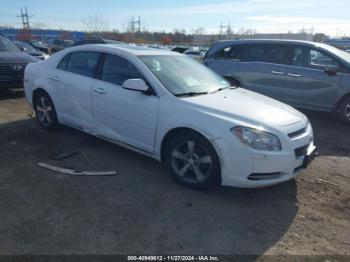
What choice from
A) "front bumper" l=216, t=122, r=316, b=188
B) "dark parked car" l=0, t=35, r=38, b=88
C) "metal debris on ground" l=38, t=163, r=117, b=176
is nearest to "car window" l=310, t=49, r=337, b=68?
"front bumper" l=216, t=122, r=316, b=188

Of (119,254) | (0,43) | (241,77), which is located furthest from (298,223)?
(0,43)

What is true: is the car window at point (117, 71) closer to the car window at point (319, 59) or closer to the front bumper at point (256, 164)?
the front bumper at point (256, 164)

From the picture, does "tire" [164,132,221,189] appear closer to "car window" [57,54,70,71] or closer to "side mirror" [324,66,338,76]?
"car window" [57,54,70,71]

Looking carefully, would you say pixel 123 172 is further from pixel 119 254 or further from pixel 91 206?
pixel 119 254

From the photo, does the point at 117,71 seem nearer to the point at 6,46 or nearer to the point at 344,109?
the point at 344,109

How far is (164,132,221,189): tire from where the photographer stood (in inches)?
150

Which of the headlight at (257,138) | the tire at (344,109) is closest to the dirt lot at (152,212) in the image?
the headlight at (257,138)

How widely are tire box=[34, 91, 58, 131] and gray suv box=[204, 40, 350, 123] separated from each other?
389 centimetres

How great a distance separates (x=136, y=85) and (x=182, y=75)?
0.76m

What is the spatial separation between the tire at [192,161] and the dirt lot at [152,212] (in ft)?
0.51

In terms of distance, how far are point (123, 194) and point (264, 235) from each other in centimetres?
163

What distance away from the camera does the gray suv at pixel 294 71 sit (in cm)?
730

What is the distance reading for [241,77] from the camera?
8508mm

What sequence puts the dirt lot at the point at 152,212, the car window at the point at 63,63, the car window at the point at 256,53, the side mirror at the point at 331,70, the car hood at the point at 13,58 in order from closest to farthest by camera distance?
the dirt lot at the point at 152,212 < the car window at the point at 63,63 < the side mirror at the point at 331,70 < the car window at the point at 256,53 < the car hood at the point at 13,58
